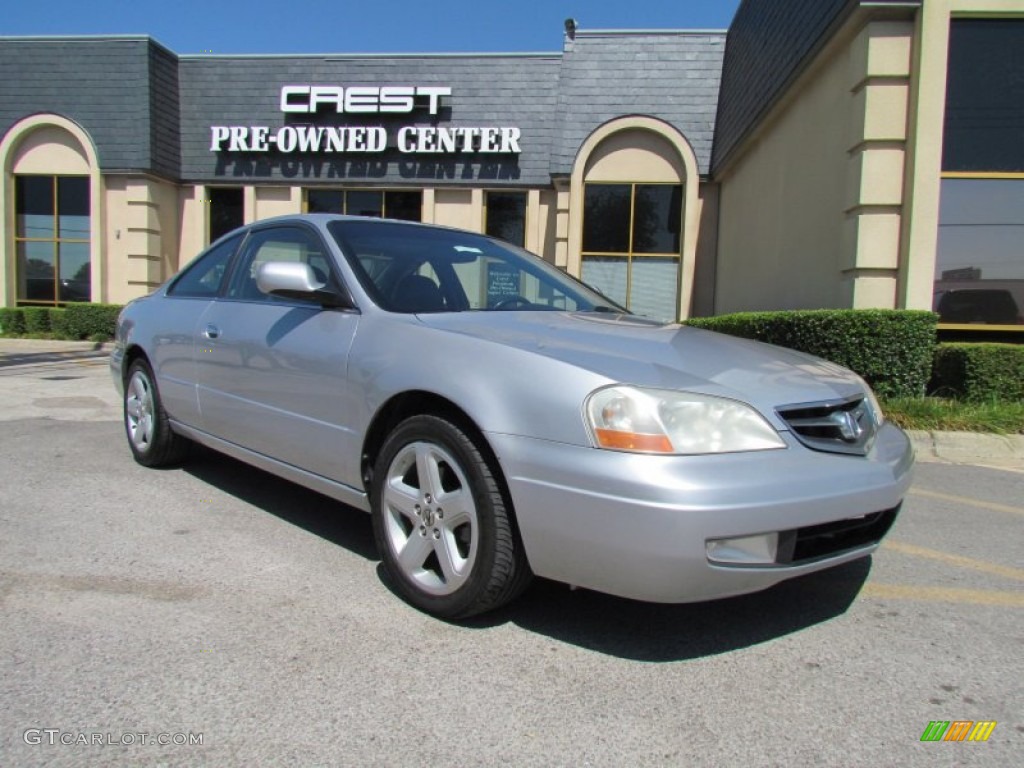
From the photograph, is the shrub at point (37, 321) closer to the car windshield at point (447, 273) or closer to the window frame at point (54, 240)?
the window frame at point (54, 240)

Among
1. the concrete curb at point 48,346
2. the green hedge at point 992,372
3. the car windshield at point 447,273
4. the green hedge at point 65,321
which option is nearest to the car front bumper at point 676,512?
the car windshield at point 447,273

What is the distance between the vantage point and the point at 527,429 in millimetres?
2367

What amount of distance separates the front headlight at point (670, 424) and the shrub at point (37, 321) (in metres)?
17.1

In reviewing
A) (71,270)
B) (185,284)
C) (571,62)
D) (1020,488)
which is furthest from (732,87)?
(71,270)

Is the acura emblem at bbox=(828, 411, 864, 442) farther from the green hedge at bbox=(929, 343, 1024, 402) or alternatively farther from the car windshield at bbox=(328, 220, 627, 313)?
the green hedge at bbox=(929, 343, 1024, 402)

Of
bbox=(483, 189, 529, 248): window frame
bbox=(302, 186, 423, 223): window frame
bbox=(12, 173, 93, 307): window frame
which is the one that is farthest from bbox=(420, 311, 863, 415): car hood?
bbox=(12, 173, 93, 307): window frame

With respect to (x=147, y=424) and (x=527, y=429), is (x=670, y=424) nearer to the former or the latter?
(x=527, y=429)

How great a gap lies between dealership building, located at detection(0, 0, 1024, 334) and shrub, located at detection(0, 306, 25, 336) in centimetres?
95

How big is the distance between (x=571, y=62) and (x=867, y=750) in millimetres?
14649

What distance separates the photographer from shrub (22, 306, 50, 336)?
51.6 feet

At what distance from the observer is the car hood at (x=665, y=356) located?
95.1 inches

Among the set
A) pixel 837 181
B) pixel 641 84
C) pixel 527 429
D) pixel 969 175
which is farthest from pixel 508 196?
pixel 527 429

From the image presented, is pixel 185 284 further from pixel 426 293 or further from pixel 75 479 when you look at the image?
pixel 426 293

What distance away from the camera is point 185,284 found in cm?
470
